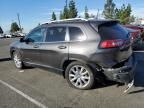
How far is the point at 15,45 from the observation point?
923cm

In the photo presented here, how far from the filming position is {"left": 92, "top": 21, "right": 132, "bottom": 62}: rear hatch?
583cm

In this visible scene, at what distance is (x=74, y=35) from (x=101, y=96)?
5.46 feet

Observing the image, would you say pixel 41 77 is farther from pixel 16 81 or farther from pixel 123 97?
pixel 123 97

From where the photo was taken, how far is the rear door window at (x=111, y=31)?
598cm

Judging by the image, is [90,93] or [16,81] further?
[16,81]

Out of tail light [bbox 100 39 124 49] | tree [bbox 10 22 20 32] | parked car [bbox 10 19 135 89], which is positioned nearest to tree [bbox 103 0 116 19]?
tree [bbox 10 22 20 32]

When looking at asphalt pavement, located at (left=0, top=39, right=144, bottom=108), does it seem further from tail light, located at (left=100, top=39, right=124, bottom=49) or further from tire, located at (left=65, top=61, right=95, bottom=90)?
tail light, located at (left=100, top=39, right=124, bottom=49)

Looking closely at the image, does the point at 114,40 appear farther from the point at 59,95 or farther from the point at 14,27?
the point at 14,27

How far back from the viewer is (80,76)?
6.30 meters

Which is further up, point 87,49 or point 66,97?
point 87,49

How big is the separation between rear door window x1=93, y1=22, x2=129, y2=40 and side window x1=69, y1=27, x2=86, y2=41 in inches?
18.4

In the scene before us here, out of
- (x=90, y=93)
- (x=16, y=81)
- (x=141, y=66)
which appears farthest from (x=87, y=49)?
(x=141, y=66)


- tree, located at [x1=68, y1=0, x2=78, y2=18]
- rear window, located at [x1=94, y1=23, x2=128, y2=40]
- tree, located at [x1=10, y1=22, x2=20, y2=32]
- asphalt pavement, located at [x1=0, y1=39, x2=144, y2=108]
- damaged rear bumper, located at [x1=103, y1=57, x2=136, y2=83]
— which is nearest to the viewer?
asphalt pavement, located at [x1=0, y1=39, x2=144, y2=108]

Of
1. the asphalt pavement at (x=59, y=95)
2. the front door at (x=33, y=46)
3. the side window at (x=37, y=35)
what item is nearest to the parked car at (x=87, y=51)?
the side window at (x=37, y=35)
